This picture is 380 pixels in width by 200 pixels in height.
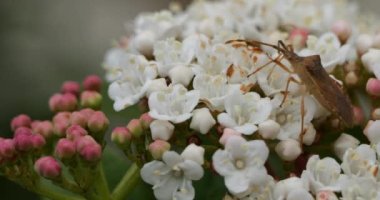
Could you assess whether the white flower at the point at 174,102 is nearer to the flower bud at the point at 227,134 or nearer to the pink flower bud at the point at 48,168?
the flower bud at the point at 227,134

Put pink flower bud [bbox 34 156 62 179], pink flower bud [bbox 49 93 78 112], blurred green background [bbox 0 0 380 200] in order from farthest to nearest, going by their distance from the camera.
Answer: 1. blurred green background [bbox 0 0 380 200]
2. pink flower bud [bbox 49 93 78 112]
3. pink flower bud [bbox 34 156 62 179]

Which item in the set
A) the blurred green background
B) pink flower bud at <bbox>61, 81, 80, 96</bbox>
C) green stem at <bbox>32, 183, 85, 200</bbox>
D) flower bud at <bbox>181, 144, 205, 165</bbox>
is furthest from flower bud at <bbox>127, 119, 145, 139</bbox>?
the blurred green background

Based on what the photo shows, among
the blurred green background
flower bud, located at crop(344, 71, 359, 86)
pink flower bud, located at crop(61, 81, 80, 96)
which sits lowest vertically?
flower bud, located at crop(344, 71, 359, 86)

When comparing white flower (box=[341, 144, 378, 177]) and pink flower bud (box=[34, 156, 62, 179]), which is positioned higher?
pink flower bud (box=[34, 156, 62, 179])

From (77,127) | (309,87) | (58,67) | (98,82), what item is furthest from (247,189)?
(58,67)

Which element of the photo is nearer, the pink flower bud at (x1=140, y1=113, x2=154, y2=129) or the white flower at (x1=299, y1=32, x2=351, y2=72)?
the pink flower bud at (x1=140, y1=113, x2=154, y2=129)

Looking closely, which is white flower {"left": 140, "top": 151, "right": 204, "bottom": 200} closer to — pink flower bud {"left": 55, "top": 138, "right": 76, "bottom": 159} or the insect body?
pink flower bud {"left": 55, "top": 138, "right": 76, "bottom": 159}
